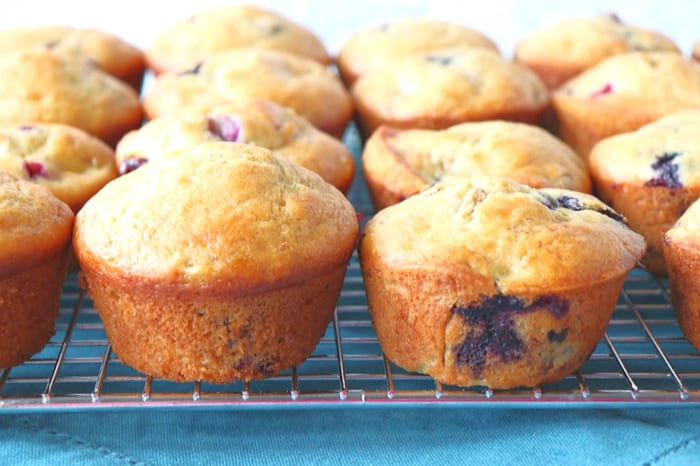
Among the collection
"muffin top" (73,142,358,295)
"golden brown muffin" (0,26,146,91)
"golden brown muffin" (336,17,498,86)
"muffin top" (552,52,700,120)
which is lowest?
"golden brown muffin" (0,26,146,91)

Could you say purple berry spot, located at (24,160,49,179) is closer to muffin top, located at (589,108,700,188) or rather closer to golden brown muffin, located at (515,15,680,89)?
muffin top, located at (589,108,700,188)

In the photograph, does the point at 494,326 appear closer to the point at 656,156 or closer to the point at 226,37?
the point at 656,156

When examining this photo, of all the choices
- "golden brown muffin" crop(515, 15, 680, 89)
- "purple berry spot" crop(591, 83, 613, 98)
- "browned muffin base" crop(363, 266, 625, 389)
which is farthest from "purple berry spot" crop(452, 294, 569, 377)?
"golden brown muffin" crop(515, 15, 680, 89)

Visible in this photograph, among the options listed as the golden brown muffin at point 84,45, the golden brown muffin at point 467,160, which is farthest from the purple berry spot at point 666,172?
the golden brown muffin at point 84,45

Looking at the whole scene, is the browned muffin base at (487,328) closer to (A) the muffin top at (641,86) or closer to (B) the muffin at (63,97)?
(A) the muffin top at (641,86)

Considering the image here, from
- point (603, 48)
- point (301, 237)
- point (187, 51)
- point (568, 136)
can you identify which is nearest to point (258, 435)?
point (301, 237)

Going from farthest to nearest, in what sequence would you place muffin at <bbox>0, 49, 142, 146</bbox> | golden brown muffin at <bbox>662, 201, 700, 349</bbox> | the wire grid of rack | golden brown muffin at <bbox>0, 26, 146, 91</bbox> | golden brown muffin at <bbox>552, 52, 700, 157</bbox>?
golden brown muffin at <bbox>0, 26, 146, 91</bbox>
golden brown muffin at <bbox>552, 52, 700, 157</bbox>
muffin at <bbox>0, 49, 142, 146</bbox>
golden brown muffin at <bbox>662, 201, 700, 349</bbox>
the wire grid of rack

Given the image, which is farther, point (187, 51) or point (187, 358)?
point (187, 51)

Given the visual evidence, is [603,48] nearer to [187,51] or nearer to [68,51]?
[187,51]
